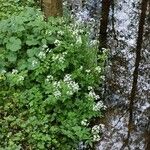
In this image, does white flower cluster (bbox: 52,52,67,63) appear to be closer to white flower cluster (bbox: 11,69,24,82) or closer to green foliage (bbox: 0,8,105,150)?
green foliage (bbox: 0,8,105,150)

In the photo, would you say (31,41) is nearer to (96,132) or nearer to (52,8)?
(52,8)

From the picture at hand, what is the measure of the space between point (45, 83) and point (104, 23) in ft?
10.5

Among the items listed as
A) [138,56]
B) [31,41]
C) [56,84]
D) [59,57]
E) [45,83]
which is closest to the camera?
[56,84]

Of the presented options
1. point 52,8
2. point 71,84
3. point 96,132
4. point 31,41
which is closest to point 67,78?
point 71,84

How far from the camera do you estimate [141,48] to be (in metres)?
8.55

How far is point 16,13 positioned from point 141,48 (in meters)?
2.62

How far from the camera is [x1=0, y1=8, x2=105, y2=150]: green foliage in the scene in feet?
20.4

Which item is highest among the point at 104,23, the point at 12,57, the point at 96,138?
the point at 104,23

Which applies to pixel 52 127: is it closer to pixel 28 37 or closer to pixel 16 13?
pixel 28 37

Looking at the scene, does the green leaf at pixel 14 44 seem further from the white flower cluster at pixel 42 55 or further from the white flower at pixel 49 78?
the white flower at pixel 49 78

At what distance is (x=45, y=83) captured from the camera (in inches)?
260

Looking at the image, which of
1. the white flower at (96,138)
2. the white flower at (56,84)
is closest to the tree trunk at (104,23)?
the white flower at (56,84)

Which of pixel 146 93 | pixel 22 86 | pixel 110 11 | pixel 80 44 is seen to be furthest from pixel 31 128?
pixel 110 11

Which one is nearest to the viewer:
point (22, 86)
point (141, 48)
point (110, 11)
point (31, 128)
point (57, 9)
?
point (31, 128)
